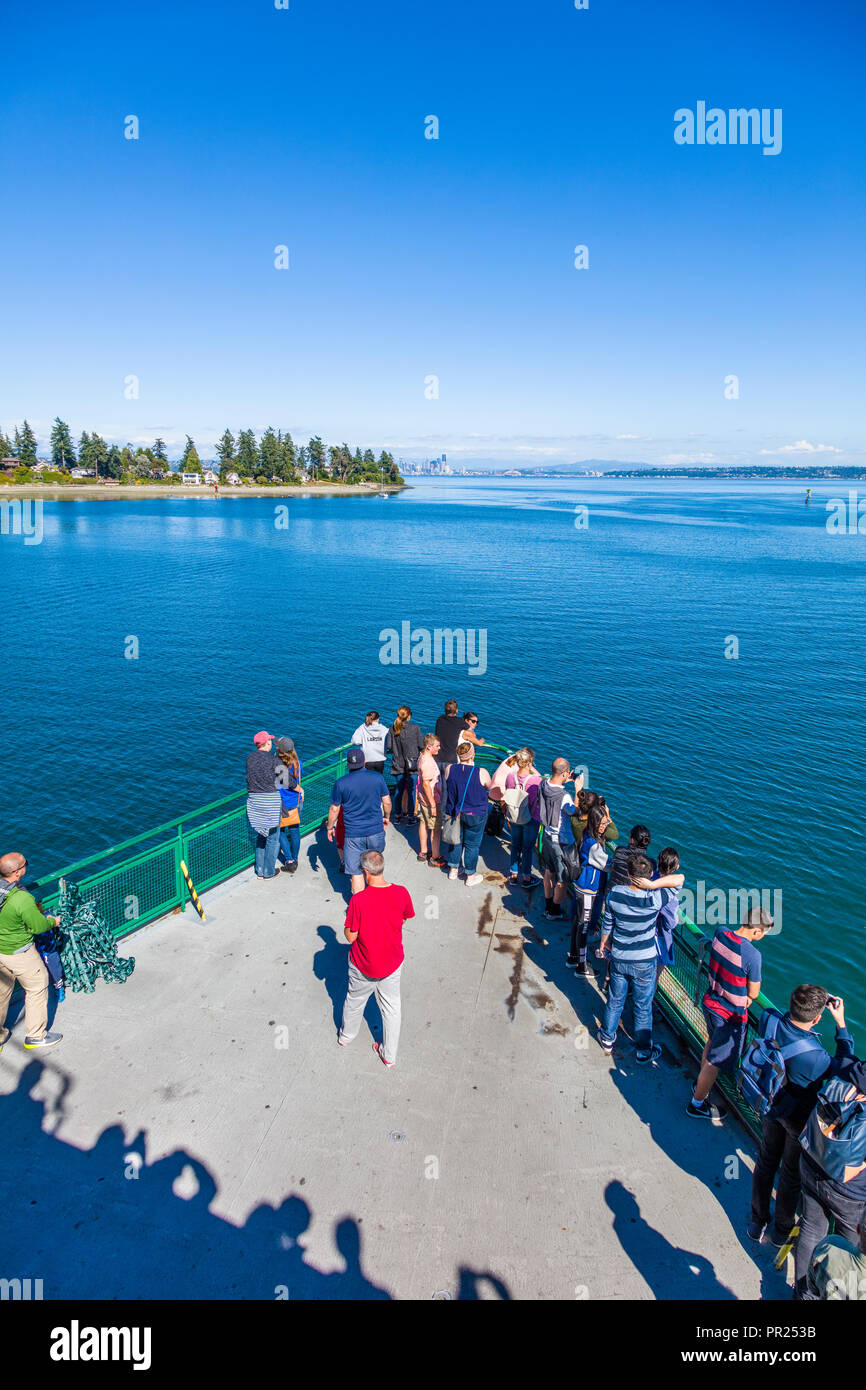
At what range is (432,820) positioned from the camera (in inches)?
358

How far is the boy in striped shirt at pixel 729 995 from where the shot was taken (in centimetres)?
522

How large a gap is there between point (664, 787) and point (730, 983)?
1806cm

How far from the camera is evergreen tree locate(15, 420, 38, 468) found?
522 ft

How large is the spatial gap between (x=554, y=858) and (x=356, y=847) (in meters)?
2.28

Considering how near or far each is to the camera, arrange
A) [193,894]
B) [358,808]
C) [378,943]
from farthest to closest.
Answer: [193,894]
[358,808]
[378,943]

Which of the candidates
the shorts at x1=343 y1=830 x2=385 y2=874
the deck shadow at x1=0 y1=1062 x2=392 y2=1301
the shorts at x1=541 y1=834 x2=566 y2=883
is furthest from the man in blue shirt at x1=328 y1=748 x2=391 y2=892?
the deck shadow at x1=0 y1=1062 x2=392 y2=1301

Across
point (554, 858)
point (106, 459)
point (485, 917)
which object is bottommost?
point (485, 917)

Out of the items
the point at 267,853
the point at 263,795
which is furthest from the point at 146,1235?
the point at 263,795

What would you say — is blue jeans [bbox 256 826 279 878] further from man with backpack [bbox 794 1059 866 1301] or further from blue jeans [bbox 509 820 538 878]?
man with backpack [bbox 794 1059 866 1301]

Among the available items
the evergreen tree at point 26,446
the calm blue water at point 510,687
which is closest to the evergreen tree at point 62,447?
the evergreen tree at point 26,446

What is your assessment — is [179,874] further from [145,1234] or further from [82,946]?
[145,1234]

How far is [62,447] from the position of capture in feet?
547

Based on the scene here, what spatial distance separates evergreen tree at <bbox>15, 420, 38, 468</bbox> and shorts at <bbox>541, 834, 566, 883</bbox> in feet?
607
